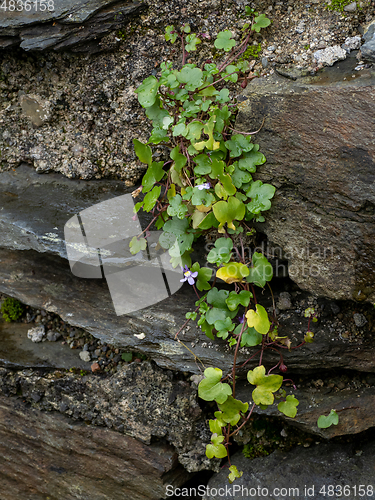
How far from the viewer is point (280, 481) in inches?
91.1

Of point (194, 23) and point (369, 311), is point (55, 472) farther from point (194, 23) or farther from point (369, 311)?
point (194, 23)

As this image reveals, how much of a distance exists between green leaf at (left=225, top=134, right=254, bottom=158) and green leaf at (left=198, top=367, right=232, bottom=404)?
1.03 m

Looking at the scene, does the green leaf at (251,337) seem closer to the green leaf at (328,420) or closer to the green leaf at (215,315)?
the green leaf at (215,315)

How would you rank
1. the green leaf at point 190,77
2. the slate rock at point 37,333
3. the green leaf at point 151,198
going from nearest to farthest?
the green leaf at point 190,77
the green leaf at point 151,198
the slate rock at point 37,333

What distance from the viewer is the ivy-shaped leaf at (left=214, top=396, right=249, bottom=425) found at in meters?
1.82

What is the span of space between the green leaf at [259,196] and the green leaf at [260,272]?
0.23 meters

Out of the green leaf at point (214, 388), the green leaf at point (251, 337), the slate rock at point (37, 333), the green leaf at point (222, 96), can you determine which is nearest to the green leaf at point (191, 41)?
the green leaf at point (222, 96)

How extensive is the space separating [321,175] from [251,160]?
0.34m

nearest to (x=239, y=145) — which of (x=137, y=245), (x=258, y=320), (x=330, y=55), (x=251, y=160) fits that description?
(x=251, y=160)

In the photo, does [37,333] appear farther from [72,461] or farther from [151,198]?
[151,198]

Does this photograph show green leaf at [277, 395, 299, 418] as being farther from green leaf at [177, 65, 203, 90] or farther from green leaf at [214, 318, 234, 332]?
green leaf at [177, 65, 203, 90]

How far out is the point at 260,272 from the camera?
6.16 feet

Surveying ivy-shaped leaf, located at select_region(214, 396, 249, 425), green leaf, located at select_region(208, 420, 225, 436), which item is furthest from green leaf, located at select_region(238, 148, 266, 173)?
green leaf, located at select_region(208, 420, 225, 436)

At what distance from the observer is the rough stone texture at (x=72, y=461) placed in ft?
8.58
